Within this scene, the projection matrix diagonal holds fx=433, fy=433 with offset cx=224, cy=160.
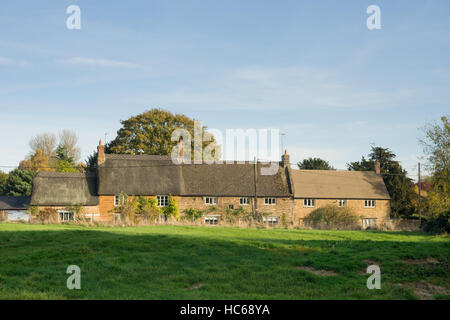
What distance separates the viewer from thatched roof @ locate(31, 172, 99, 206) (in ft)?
160

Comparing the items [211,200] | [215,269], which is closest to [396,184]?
[211,200]

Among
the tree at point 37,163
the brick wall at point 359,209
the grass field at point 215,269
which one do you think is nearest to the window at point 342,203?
the brick wall at point 359,209

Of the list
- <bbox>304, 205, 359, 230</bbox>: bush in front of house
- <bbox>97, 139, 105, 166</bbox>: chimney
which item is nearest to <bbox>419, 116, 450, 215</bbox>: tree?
<bbox>304, 205, 359, 230</bbox>: bush in front of house

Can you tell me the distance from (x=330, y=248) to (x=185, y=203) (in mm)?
34277

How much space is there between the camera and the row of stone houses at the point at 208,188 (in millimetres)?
50062

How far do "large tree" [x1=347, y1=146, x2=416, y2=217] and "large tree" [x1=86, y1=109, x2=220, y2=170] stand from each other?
2975 cm

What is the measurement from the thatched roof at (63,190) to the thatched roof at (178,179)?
5.46 feet

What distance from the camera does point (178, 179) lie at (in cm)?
5319

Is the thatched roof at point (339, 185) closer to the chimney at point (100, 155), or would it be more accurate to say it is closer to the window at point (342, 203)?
the window at point (342, 203)

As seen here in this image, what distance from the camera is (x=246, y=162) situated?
58531 mm

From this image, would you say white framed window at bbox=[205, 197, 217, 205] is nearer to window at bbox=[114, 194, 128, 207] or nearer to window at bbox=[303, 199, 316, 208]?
window at bbox=[114, 194, 128, 207]

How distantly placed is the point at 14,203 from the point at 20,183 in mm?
9079

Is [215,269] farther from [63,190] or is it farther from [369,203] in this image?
[369,203]
